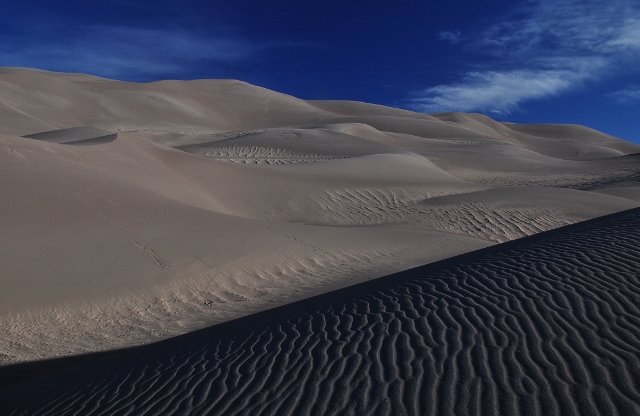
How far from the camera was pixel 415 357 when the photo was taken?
14.0 ft

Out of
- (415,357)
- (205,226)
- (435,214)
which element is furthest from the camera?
(435,214)

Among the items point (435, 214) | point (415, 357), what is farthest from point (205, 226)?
point (435, 214)

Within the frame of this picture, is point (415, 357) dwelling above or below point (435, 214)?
below

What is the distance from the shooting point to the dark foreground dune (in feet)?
11.8

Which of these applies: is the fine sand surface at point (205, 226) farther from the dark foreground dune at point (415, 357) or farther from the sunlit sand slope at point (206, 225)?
the dark foreground dune at point (415, 357)

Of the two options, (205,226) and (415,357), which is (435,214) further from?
(415,357)

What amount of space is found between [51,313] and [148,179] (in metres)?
8.00

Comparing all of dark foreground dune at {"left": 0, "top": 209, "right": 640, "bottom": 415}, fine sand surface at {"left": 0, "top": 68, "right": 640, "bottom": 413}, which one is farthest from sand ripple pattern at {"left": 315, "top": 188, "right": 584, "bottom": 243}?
dark foreground dune at {"left": 0, "top": 209, "right": 640, "bottom": 415}

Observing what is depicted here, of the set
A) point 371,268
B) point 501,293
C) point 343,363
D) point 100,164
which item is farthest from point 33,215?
point 501,293

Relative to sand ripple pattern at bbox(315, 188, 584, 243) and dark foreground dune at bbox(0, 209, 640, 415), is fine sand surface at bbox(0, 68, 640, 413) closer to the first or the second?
sand ripple pattern at bbox(315, 188, 584, 243)

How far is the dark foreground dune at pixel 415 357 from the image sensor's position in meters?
3.59

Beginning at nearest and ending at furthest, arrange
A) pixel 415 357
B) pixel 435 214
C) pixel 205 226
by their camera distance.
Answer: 1. pixel 415 357
2. pixel 205 226
3. pixel 435 214

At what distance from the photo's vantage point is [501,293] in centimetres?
564

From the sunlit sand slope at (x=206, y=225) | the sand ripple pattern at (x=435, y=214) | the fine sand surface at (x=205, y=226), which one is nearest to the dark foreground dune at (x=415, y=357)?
the fine sand surface at (x=205, y=226)
